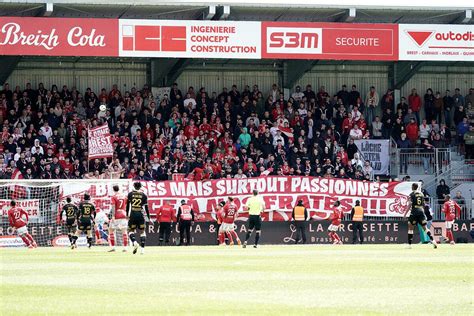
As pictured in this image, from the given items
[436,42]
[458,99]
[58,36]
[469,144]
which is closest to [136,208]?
[58,36]

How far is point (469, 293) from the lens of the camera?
17.5 metres

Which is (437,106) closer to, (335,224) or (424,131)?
(424,131)

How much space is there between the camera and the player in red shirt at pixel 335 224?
145 feet

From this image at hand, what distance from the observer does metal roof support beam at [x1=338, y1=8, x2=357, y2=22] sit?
1918 inches

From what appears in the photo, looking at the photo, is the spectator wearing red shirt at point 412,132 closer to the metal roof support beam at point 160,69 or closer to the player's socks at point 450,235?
the player's socks at point 450,235

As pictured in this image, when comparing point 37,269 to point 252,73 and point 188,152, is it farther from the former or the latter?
point 252,73

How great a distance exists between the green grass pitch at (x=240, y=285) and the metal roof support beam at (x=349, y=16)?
71.3 feet

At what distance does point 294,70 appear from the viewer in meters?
53.6

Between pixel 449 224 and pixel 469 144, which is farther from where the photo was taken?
pixel 469 144

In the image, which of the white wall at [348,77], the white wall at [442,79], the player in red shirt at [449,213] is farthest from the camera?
→ the white wall at [442,79]

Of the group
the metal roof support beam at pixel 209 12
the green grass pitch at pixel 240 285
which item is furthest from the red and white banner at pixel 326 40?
the green grass pitch at pixel 240 285

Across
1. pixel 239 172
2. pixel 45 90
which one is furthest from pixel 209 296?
pixel 45 90

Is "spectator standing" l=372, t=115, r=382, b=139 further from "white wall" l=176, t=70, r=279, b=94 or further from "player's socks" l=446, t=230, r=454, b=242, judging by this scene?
"player's socks" l=446, t=230, r=454, b=242

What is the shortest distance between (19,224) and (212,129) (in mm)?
11998
